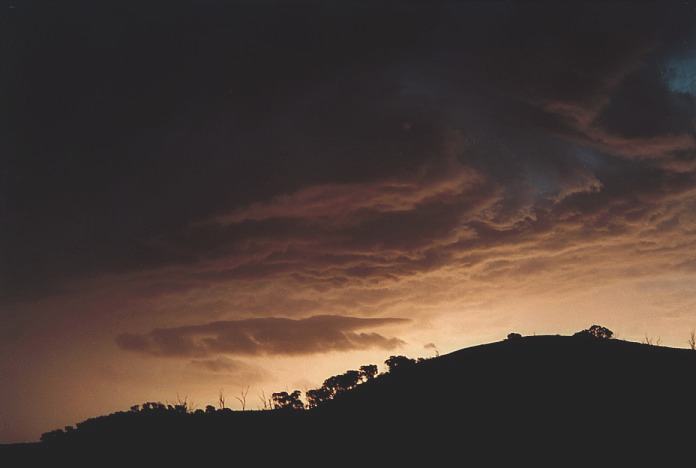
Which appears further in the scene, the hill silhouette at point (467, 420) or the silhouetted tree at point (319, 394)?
the silhouetted tree at point (319, 394)

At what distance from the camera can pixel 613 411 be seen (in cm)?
3181

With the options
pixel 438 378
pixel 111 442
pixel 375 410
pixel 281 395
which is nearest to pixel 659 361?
pixel 438 378

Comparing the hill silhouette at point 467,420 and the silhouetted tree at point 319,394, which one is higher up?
the silhouetted tree at point 319,394

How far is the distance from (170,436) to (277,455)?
8.73 meters

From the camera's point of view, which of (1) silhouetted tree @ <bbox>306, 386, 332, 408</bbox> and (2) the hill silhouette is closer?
(2) the hill silhouette

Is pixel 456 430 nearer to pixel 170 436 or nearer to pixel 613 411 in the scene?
pixel 613 411

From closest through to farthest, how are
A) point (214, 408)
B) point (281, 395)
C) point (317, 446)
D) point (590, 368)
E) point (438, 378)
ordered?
point (317, 446) → point (590, 368) → point (438, 378) → point (214, 408) → point (281, 395)

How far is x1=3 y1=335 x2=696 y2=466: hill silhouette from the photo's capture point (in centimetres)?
2969

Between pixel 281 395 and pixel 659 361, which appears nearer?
pixel 659 361

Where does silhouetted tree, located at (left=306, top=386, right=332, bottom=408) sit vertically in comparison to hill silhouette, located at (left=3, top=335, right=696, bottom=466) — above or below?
above

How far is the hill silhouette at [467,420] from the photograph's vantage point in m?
29.7

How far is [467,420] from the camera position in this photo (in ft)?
110

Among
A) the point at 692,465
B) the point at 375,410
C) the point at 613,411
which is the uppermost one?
the point at 375,410

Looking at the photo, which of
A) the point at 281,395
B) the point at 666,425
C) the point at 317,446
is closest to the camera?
the point at 666,425
